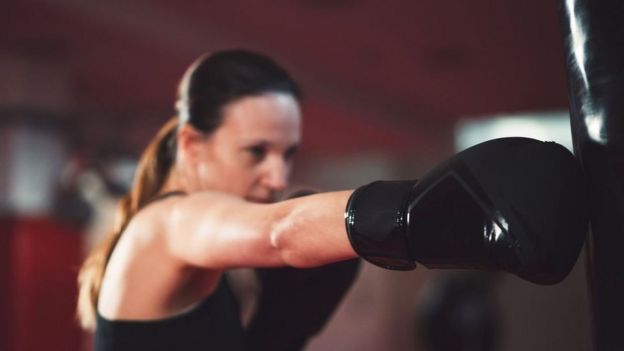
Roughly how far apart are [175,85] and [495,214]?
16.2 feet

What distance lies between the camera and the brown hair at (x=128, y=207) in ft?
3.71

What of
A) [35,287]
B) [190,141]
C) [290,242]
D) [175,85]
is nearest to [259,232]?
[290,242]

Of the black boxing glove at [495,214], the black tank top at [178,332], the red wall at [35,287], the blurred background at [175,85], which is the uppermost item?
the black boxing glove at [495,214]

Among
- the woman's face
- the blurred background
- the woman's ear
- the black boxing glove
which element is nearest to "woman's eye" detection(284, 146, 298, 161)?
the woman's face

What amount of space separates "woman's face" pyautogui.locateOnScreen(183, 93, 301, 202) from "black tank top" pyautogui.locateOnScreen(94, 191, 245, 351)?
0.13m

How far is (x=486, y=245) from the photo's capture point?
2.08 ft

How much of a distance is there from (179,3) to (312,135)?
3202 millimetres

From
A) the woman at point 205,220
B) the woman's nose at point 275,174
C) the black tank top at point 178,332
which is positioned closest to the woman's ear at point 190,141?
the woman at point 205,220

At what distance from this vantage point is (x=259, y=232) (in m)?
0.79

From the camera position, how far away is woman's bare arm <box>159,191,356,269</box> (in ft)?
2.43

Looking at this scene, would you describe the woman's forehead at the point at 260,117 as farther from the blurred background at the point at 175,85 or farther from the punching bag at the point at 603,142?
the blurred background at the point at 175,85

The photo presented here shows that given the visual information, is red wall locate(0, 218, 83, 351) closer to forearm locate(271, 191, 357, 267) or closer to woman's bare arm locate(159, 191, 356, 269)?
woman's bare arm locate(159, 191, 356, 269)

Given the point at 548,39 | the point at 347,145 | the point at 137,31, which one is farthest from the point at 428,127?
the point at 137,31

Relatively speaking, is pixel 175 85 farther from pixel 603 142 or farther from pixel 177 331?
pixel 603 142
